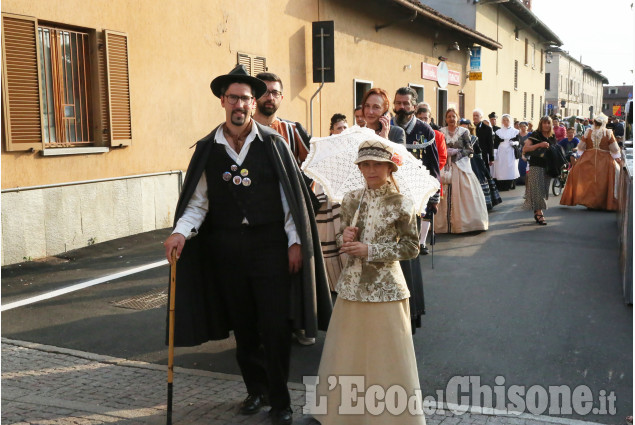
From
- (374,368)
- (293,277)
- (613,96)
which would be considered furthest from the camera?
(613,96)

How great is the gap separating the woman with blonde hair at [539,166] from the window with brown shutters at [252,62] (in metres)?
5.24

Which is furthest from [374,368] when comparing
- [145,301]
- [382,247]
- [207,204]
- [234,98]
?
[145,301]

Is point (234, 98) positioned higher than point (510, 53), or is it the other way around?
point (510, 53)

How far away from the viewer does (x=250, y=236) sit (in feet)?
13.2

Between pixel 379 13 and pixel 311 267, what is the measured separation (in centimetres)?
1621

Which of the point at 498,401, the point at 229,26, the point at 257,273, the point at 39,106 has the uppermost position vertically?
the point at 229,26

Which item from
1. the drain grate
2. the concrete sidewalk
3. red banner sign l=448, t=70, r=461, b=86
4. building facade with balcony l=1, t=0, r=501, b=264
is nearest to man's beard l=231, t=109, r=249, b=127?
the concrete sidewalk

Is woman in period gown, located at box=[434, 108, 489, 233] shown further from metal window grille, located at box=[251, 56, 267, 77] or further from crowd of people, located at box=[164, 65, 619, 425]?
crowd of people, located at box=[164, 65, 619, 425]

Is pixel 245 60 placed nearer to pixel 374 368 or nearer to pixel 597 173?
pixel 597 173

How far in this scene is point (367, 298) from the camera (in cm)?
375

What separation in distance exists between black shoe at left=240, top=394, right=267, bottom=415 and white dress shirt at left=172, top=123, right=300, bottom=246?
0.98 m

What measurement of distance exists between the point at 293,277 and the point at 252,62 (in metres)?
9.93

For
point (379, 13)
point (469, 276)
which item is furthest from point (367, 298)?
point (379, 13)

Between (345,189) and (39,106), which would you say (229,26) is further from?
(345,189)
